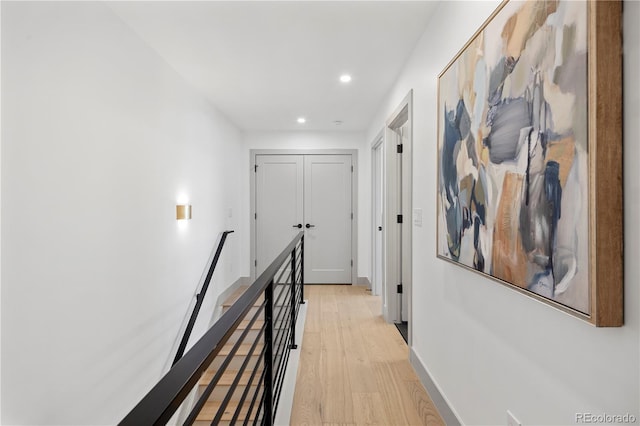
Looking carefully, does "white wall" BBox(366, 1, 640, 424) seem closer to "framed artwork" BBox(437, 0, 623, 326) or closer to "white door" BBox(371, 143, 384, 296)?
"framed artwork" BBox(437, 0, 623, 326)

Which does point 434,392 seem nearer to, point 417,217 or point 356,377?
point 356,377

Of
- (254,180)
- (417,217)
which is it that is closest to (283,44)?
(417,217)

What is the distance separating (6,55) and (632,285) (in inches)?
88.0

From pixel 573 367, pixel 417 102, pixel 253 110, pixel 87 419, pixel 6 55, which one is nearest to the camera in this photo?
pixel 573 367

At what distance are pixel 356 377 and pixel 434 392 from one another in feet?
1.86

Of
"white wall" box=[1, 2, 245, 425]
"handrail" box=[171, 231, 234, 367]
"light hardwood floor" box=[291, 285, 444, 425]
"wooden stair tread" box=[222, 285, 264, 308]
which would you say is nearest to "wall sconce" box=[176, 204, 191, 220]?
"white wall" box=[1, 2, 245, 425]

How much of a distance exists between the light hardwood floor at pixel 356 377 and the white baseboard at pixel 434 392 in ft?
0.14

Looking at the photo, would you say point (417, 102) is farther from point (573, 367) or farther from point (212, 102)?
point (212, 102)

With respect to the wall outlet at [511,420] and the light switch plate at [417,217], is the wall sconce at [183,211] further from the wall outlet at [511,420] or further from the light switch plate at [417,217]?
the wall outlet at [511,420]

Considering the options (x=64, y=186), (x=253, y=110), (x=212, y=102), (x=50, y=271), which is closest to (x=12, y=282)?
(x=50, y=271)

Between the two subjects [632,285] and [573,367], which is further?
[573,367]

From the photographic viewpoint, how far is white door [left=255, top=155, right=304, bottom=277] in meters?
5.20

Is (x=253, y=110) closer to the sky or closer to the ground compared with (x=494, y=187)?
closer to the sky

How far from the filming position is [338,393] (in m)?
2.15
